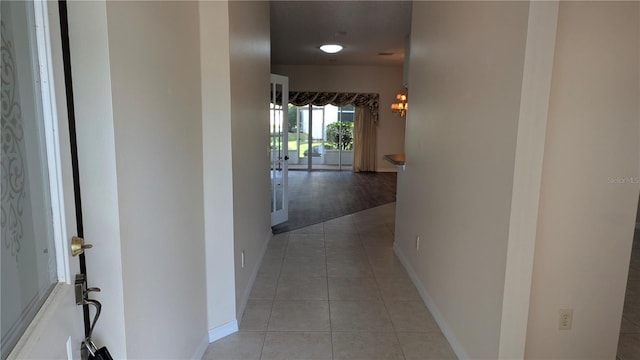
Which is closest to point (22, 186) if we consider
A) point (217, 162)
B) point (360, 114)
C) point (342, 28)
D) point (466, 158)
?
point (217, 162)

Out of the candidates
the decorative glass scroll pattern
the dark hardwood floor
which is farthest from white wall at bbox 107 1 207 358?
the dark hardwood floor

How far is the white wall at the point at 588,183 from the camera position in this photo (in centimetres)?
176

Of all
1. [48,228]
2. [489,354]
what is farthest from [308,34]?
[48,228]

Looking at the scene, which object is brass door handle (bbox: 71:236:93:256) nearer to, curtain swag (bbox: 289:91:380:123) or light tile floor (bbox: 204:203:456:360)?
light tile floor (bbox: 204:203:456:360)

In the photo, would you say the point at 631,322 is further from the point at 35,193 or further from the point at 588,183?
the point at 35,193

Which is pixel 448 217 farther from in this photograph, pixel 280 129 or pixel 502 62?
pixel 280 129

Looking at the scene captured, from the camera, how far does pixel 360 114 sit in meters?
10.9

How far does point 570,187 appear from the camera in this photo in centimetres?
184

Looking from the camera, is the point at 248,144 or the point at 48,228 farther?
the point at 248,144

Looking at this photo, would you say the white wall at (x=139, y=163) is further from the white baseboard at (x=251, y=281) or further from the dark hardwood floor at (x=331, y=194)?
the dark hardwood floor at (x=331, y=194)

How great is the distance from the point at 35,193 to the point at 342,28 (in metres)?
5.73

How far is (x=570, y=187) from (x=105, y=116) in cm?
193

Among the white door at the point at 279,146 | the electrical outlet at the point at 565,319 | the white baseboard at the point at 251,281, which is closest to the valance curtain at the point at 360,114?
the white door at the point at 279,146

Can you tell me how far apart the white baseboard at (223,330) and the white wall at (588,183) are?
170 cm
